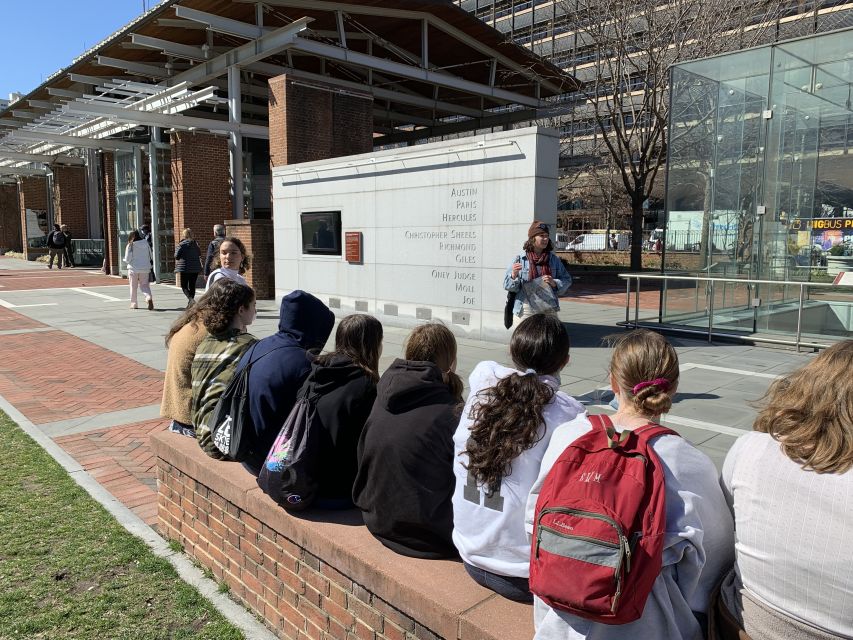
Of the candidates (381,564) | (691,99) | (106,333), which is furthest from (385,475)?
(691,99)

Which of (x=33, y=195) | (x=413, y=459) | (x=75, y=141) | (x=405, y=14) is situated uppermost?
(x=405, y=14)

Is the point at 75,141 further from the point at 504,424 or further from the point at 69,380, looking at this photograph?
the point at 504,424

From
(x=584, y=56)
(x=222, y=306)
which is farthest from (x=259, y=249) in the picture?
(x=584, y=56)

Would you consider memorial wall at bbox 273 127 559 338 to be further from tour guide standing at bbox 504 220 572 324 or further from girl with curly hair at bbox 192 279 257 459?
girl with curly hair at bbox 192 279 257 459

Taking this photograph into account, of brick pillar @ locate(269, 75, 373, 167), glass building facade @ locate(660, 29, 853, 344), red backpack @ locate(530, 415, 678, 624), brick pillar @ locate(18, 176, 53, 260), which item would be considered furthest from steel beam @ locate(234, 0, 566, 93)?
brick pillar @ locate(18, 176, 53, 260)

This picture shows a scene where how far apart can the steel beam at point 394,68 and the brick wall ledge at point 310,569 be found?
1451 centimetres

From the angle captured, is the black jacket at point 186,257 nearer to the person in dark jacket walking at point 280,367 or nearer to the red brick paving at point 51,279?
the red brick paving at point 51,279

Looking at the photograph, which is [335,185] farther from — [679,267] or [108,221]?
[108,221]

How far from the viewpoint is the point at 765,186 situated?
11188mm

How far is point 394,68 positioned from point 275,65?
13.1 ft

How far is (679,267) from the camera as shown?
481 inches

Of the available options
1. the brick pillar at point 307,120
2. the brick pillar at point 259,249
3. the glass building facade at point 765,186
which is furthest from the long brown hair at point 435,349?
the brick pillar at point 307,120

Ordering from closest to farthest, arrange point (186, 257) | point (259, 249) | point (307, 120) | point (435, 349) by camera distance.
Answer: point (435, 349), point (186, 257), point (259, 249), point (307, 120)

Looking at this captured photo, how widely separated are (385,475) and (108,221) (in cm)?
2569
